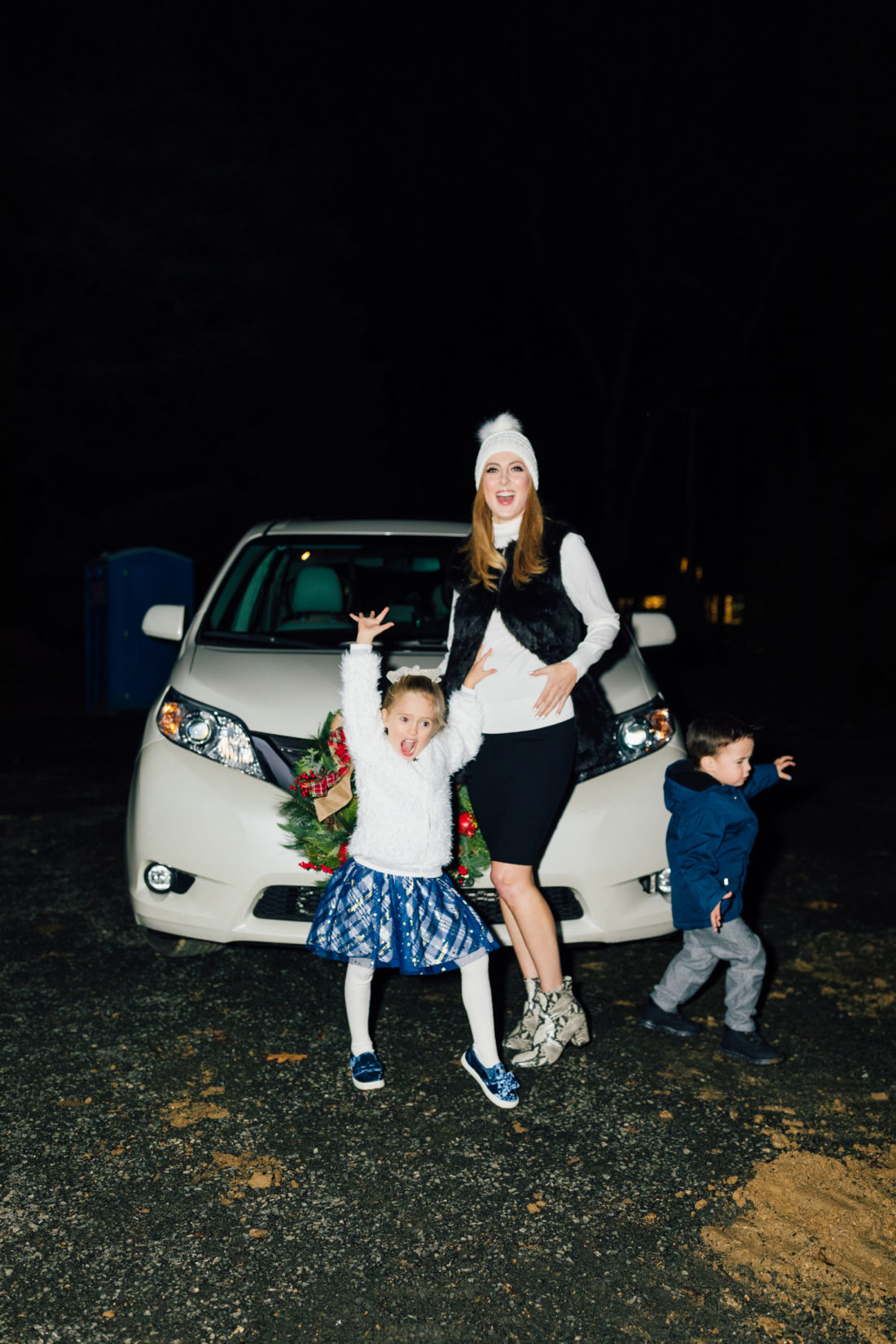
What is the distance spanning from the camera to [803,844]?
6906mm

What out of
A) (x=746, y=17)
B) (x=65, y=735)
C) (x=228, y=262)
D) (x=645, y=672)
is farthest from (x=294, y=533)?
(x=228, y=262)

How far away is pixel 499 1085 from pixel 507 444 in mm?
1893

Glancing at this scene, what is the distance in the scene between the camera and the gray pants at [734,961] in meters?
3.84

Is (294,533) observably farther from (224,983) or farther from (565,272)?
(565,272)

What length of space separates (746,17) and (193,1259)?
A: 848 inches

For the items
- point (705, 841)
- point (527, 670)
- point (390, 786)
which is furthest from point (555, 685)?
point (705, 841)

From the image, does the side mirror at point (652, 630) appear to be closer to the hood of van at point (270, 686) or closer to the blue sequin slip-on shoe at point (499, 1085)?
the hood of van at point (270, 686)

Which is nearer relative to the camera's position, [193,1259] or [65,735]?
[193,1259]

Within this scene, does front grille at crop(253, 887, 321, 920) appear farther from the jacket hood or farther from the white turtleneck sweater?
the jacket hood

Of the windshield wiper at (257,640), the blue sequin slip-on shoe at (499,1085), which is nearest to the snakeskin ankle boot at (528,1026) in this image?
the blue sequin slip-on shoe at (499,1085)

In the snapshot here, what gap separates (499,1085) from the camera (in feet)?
11.3

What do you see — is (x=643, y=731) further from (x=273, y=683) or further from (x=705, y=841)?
(x=273, y=683)

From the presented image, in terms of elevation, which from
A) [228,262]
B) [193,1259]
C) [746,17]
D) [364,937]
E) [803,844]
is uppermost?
[746,17]

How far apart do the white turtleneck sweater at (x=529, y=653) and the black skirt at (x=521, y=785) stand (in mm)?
41
